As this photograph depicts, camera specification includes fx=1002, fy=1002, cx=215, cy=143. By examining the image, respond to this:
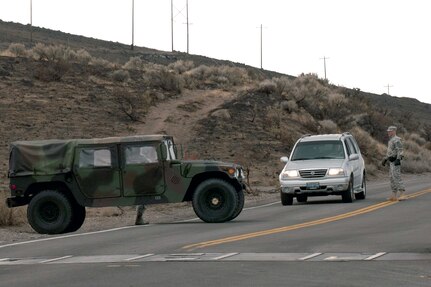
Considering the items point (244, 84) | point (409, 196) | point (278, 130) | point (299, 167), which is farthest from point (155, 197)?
point (244, 84)

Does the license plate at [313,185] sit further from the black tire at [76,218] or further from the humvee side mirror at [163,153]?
the black tire at [76,218]

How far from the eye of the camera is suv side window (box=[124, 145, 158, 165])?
71.1ft

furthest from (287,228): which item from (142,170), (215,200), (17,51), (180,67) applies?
(180,67)

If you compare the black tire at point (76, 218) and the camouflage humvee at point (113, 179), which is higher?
the camouflage humvee at point (113, 179)

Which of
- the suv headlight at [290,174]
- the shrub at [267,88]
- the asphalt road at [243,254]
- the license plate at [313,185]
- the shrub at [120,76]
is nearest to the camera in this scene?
the asphalt road at [243,254]

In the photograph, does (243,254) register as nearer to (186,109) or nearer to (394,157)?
(394,157)

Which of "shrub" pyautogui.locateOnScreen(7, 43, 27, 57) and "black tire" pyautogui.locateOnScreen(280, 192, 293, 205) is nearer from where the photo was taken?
"black tire" pyautogui.locateOnScreen(280, 192, 293, 205)

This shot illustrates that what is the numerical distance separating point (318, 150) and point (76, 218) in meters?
9.01

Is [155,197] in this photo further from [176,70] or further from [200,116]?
[176,70]

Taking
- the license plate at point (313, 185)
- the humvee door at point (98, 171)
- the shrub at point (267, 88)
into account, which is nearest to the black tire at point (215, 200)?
the humvee door at point (98, 171)

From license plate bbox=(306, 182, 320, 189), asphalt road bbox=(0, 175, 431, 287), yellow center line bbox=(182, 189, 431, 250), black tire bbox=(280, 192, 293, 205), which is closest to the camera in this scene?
asphalt road bbox=(0, 175, 431, 287)

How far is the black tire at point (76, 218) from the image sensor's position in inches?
862

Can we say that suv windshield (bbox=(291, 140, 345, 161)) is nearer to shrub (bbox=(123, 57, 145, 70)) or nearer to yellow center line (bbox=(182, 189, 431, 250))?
yellow center line (bbox=(182, 189, 431, 250))

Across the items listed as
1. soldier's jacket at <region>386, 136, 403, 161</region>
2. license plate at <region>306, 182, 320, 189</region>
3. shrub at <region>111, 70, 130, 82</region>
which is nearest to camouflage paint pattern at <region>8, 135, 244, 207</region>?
license plate at <region>306, 182, 320, 189</region>
